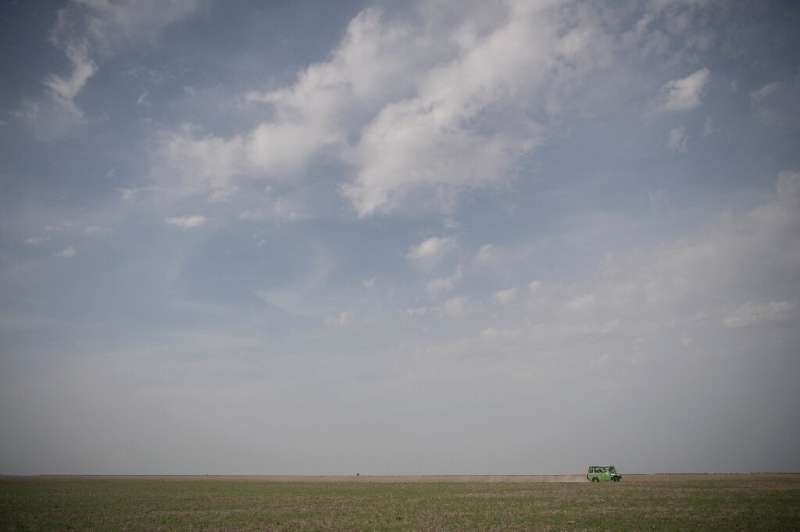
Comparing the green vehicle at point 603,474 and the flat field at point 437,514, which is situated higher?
the flat field at point 437,514

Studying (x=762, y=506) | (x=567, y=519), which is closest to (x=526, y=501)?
(x=567, y=519)

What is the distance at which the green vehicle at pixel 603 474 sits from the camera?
6416 centimetres

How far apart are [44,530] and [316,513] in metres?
16.7

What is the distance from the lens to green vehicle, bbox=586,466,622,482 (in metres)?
64.2

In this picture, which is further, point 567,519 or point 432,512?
point 432,512

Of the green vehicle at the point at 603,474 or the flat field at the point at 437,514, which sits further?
the green vehicle at the point at 603,474

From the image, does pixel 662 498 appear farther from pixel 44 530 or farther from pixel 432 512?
pixel 44 530

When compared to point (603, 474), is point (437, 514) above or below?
above

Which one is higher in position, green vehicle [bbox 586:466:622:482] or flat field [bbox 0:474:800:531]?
flat field [bbox 0:474:800:531]

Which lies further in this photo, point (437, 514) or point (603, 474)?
point (603, 474)

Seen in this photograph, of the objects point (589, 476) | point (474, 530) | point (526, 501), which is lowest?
point (589, 476)

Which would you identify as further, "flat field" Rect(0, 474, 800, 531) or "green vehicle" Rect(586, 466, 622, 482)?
"green vehicle" Rect(586, 466, 622, 482)

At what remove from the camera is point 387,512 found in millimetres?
32844

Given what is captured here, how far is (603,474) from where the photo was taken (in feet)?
213
